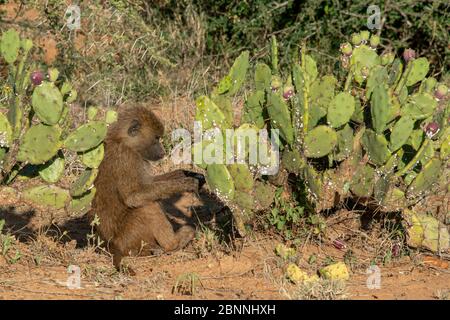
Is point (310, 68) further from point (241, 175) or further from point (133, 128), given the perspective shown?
Result: point (133, 128)

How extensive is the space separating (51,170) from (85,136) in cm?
46

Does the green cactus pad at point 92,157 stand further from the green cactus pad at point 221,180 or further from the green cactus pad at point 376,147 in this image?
the green cactus pad at point 376,147

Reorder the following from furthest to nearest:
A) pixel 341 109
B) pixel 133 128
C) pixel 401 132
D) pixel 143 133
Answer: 1. pixel 143 133
2. pixel 133 128
3. pixel 401 132
4. pixel 341 109

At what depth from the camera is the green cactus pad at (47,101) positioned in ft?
19.2

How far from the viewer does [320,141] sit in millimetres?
6340

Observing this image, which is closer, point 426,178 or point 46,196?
point 46,196

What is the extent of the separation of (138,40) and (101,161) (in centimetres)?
452

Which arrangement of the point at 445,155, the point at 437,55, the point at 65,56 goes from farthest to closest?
the point at 437,55, the point at 65,56, the point at 445,155

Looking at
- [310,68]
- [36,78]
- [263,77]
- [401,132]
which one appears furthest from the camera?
[310,68]

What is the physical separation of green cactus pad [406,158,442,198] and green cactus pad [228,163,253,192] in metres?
1.23

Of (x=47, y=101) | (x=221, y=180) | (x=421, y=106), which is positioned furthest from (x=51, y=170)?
(x=421, y=106)
